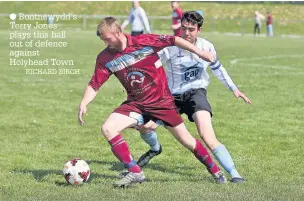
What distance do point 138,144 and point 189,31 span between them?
9.91 feet

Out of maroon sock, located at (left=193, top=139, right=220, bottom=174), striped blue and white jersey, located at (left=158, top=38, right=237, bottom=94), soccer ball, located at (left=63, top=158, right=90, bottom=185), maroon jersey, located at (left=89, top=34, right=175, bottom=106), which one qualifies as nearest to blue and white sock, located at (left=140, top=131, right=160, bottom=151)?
striped blue and white jersey, located at (left=158, top=38, right=237, bottom=94)

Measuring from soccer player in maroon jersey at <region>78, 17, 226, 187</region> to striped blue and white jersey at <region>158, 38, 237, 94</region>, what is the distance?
582 mm

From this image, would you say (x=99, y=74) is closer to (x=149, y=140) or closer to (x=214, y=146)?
(x=149, y=140)

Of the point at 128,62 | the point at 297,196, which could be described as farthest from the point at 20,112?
the point at 297,196

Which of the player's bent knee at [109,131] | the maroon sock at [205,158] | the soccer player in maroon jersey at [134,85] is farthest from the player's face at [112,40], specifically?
the maroon sock at [205,158]

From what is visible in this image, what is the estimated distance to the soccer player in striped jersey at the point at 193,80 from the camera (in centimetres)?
809

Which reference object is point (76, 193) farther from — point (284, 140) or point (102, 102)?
point (102, 102)

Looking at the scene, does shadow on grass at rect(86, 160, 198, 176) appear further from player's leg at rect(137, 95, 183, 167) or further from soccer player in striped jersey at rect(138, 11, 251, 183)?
soccer player in striped jersey at rect(138, 11, 251, 183)

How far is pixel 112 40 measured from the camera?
24.5 ft

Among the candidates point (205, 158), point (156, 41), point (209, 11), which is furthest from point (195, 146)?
point (209, 11)

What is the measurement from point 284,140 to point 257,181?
10.0 ft

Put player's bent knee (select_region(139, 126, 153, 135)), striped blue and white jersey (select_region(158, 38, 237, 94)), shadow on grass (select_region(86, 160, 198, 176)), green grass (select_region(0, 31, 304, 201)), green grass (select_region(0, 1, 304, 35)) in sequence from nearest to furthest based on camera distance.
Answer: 1. green grass (select_region(0, 31, 304, 201))
2. striped blue and white jersey (select_region(158, 38, 237, 94))
3. player's bent knee (select_region(139, 126, 153, 135))
4. shadow on grass (select_region(86, 160, 198, 176))
5. green grass (select_region(0, 1, 304, 35))

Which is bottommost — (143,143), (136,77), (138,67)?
(143,143)

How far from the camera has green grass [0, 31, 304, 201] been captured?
735cm
